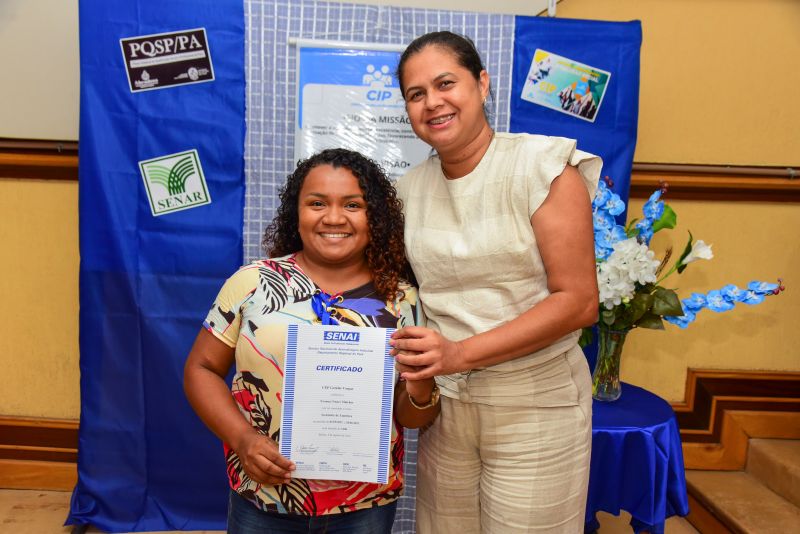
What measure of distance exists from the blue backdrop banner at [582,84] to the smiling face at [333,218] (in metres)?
1.25

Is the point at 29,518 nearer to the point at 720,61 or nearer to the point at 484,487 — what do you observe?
the point at 484,487

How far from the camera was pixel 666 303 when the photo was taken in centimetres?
208

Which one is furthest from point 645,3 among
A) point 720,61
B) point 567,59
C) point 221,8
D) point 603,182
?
point 221,8

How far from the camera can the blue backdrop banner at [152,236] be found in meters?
2.27

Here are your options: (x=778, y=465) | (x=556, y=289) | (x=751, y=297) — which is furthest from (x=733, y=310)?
(x=556, y=289)

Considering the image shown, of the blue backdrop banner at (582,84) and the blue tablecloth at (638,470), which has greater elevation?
the blue backdrop banner at (582,84)

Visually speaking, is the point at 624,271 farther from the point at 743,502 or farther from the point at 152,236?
the point at 152,236

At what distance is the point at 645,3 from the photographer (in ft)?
9.08

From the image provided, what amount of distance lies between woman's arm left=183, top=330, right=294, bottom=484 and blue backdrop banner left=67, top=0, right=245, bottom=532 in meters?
1.10

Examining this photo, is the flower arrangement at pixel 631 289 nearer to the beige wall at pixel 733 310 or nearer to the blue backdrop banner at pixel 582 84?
the blue backdrop banner at pixel 582 84

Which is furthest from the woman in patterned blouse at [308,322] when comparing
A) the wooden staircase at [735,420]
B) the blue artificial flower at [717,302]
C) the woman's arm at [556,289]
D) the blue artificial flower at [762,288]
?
the wooden staircase at [735,420]

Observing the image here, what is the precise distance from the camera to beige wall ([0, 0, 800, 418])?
2768 mm

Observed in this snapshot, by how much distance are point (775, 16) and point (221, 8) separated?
7.66 ft

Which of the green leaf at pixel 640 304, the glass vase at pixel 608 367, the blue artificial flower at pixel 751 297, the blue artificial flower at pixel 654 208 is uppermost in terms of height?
the blue artificial flower at pixel 654 208
